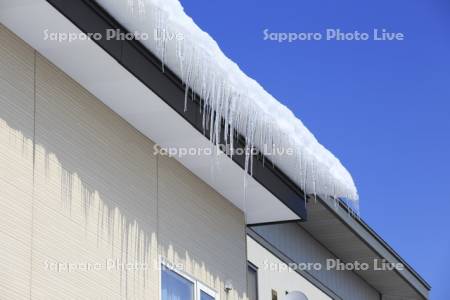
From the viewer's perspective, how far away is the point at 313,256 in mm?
17188

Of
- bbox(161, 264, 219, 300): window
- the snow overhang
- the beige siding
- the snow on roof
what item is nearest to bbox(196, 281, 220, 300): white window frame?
bbox(161, 264, 219, 300): window

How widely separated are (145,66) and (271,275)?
17.9 ft

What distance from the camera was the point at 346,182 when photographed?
13086 mm

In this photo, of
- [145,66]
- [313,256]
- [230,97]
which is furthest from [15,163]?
[313,256]

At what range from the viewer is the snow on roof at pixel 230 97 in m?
9.45

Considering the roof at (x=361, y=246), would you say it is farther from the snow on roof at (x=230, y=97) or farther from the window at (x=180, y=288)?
the window at (x=180, y=288)

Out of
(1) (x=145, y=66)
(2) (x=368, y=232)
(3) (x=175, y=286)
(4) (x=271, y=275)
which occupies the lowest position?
(3) (x=175, y=286)

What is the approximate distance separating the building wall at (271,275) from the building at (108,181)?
0.24 m

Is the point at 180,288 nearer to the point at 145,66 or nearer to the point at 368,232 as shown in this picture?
the point at 145,66

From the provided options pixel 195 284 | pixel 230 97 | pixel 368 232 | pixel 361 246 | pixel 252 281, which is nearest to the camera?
pixel 230 97

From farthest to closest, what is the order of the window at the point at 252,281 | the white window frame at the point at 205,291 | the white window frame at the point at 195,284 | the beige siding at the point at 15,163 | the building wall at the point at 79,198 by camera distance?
1. the window at the point at 252,281
2. the white window frame at the point at 205,291
3. the white window frame at the point at 195,284
4. the building wall at the point at 79,198
5. the beige siding at the point at 15,163

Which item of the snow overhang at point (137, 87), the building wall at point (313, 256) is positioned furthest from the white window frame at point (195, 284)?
the building wall at point (313, 256)

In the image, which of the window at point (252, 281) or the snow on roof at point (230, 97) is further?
the window at point (252, 281)

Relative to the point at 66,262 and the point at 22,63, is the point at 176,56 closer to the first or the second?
the point at 22,63
